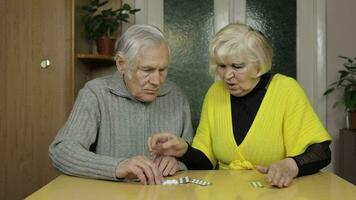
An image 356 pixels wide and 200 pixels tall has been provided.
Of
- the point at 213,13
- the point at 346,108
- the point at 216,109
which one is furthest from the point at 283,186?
the point at 213,13

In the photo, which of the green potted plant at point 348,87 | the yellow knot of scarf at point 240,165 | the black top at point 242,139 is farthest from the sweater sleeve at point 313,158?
the green potted plant at point 348,87

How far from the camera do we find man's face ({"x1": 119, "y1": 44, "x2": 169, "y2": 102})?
1543 millimetres

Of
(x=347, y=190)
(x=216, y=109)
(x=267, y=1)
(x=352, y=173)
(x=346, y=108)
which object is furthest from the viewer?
(x=267, y=1)

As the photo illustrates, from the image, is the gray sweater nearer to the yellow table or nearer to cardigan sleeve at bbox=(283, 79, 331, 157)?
the yellow table

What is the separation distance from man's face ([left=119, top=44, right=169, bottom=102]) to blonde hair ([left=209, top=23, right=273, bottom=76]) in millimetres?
195

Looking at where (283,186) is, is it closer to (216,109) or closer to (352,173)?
(216,109)

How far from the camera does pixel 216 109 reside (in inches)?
66.7

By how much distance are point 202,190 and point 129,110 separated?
22.6 inches

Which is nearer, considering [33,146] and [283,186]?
[283,186]

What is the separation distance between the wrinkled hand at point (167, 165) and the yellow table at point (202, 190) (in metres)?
0.12

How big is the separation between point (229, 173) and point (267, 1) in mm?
2047

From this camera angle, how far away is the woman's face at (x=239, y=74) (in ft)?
5.24

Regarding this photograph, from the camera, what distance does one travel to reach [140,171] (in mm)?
1226

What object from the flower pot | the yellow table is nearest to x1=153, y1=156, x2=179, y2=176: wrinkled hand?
the yellow table
